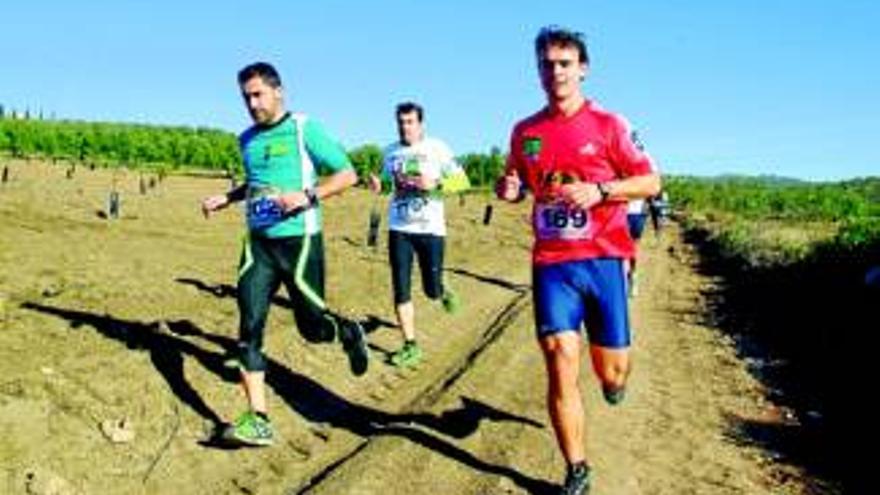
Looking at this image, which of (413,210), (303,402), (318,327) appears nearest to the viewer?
(318,327)

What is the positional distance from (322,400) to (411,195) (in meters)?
2.51

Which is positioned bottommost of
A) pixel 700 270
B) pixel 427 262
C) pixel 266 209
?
pixel 700 270

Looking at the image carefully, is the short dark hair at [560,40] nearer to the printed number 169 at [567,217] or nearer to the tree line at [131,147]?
the printed number 169 at [567,217]

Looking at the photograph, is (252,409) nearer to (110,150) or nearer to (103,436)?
(103,436)

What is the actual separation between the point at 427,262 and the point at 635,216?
4459 millimetres

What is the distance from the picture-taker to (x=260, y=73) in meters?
8.02

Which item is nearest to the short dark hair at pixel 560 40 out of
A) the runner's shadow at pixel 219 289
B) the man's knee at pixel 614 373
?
the man's knee at pixel 614 373

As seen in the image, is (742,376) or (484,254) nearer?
(742,376)

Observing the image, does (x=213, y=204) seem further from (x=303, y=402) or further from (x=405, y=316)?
(x=405, y=316)

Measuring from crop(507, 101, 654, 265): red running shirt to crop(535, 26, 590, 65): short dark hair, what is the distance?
299 mm

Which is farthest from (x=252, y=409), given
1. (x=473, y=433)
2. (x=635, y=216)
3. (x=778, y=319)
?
(x=778, y=319)

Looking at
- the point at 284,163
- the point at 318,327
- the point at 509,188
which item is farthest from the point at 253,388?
the point at 509,188

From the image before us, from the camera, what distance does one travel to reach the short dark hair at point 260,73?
8008 mm

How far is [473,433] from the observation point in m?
8.78
